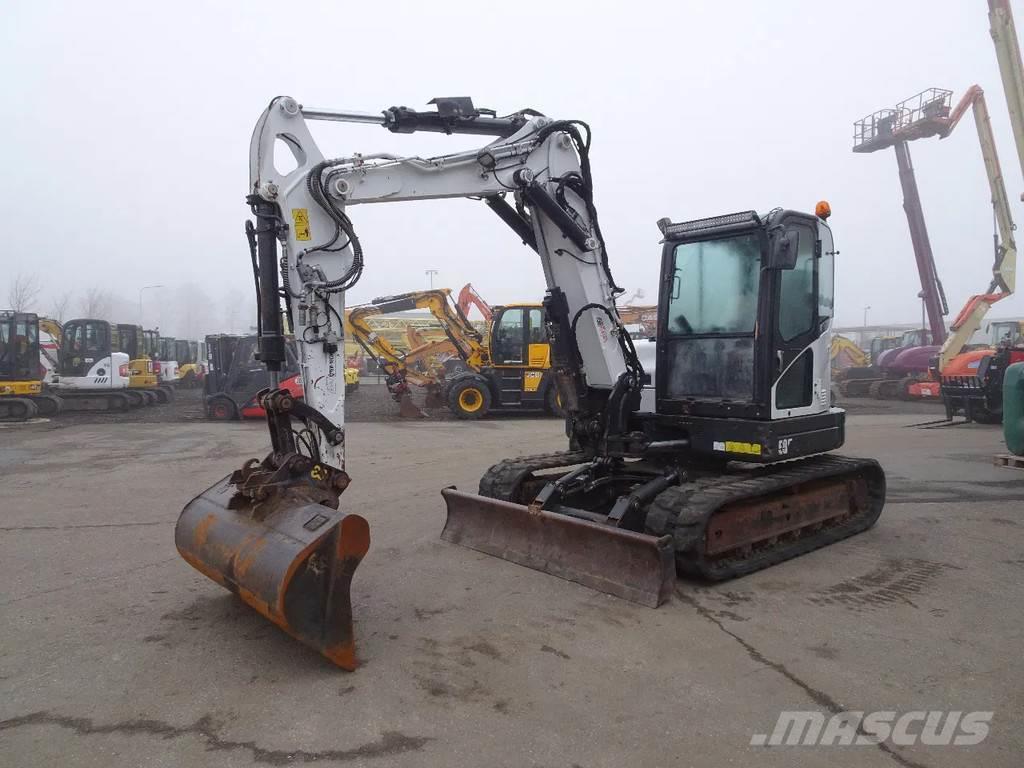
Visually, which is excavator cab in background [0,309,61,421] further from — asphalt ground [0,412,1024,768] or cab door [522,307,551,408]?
asphalt ground [0,412,1024,768]

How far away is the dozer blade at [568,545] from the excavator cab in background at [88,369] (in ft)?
61.1

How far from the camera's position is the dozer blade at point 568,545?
185 inches

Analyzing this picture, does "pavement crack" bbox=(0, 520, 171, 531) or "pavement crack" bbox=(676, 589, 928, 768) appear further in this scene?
"pavement crack" bbox=(0, 520, 171, 531)

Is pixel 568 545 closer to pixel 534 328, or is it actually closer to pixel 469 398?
pixel 469 398

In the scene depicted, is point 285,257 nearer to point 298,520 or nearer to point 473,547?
point 298,520

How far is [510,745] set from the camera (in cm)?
308

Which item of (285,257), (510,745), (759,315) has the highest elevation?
(285,257)

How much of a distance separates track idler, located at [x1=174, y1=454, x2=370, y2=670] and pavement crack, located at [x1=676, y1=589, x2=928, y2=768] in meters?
2.21

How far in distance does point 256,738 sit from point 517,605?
78.0 inches

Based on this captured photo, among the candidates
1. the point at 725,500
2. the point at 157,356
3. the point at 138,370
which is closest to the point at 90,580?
the point at 725,500

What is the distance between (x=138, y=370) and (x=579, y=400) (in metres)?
20.9

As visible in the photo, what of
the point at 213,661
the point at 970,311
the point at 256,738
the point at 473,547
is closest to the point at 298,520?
the point at 213,661

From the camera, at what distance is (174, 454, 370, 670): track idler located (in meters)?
3.68

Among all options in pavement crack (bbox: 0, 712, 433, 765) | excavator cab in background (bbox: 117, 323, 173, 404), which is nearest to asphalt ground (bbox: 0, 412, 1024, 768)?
pavement crack (bbox: 0, 712, 433, 765)
